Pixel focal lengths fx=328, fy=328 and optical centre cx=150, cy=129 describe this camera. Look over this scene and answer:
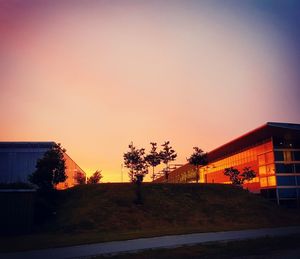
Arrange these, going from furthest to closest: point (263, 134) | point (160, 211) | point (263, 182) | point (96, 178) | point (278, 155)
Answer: point (96, 178), point (263, 182), point (263, 134), point (278, 155), point (160, 211)

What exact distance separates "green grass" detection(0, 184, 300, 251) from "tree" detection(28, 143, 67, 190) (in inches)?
106

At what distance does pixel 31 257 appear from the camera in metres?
15.6

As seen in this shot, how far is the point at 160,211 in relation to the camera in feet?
124

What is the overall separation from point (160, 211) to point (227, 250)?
2200 cm

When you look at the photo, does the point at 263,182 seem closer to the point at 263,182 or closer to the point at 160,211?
the point at 263,182

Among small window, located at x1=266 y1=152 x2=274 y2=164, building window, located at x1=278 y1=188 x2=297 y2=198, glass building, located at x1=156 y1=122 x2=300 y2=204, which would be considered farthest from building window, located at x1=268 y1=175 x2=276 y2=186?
small window, located at x1=266 y1=152 x2=274 y2=164

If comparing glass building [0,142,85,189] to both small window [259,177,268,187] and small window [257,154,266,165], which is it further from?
small window [257,154,266,165]

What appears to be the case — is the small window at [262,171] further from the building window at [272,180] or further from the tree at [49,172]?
the tree at [49,172]

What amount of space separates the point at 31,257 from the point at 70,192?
105 ft

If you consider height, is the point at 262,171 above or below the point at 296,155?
below

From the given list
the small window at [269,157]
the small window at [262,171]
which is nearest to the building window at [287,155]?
the small window at [269,157]

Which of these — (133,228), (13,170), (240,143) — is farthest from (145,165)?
(13,170)

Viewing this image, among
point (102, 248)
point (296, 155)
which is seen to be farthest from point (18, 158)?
point (102, 248)

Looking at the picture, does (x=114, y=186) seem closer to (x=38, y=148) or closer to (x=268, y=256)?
(x=38, y=148)
